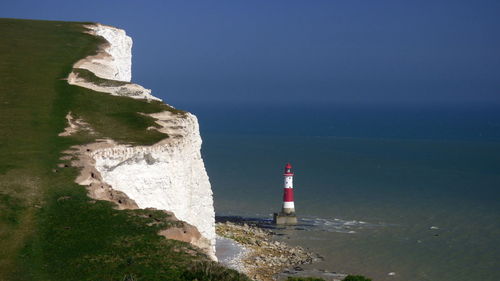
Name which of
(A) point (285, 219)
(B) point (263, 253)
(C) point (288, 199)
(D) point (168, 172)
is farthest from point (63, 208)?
(C) point (288, 199)

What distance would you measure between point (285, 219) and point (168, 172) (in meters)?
23.6

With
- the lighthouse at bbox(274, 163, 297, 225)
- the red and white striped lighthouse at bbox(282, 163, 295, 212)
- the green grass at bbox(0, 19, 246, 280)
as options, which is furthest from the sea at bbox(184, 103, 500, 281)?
the green grass at bbox(0, 19, 246, 280)

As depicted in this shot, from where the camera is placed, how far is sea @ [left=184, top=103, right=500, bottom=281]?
4187 cm

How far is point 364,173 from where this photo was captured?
78.5 meters

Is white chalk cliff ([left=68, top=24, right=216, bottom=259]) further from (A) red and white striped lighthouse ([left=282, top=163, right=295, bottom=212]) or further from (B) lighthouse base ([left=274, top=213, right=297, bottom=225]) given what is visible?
(A) red and white striped lighthouse ([left=282, top=163, right=295, bottom=212])

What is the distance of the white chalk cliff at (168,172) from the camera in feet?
84.6

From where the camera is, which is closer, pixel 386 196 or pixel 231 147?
pixel 386 196

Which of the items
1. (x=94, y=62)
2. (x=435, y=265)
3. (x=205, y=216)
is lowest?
(x=435, y=265)

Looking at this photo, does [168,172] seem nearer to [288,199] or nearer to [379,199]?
[288,199]

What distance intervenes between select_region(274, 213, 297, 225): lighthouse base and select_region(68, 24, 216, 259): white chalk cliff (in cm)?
1888

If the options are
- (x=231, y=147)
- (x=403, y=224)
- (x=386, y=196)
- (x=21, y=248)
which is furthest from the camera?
(x=231, y=147)

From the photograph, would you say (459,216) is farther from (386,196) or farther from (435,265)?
(435,265)

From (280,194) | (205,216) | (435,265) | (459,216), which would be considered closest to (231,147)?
(280,194)

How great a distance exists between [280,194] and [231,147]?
4296 centimetres
